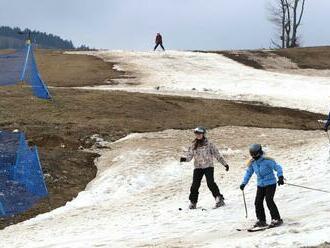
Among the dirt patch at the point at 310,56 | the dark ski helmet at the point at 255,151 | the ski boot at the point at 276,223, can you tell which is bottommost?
the ski boot at the point at 276,223

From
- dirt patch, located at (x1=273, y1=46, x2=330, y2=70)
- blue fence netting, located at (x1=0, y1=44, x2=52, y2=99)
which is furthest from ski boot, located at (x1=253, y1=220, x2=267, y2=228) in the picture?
dirt patch, located at (x1=273, y1=46, x2=330, y2=70)

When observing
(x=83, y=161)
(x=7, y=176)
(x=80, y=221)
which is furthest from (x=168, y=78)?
(x=80, y=221)

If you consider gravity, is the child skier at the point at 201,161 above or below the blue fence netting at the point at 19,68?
below

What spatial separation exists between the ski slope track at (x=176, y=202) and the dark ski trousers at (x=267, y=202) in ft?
1.47

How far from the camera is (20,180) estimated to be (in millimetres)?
16641

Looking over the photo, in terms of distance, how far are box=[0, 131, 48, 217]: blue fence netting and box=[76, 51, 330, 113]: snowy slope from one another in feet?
48.0

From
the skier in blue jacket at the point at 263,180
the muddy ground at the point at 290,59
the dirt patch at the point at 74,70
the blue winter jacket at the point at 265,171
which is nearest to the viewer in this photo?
the skier in blue jacket at the point at 263,180

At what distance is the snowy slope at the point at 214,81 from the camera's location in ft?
104

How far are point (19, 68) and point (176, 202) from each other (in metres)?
12.2

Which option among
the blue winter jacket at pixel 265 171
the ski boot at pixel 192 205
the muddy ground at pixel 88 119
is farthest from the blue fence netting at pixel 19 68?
the blue winter jacket at pixel 265 171

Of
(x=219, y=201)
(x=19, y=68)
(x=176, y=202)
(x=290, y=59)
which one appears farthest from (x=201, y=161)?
(x=290, y=59)

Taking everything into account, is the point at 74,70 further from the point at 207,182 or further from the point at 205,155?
the point at 207,182

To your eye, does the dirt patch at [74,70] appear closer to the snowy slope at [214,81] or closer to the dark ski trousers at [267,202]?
the snowy slope at [214,81]

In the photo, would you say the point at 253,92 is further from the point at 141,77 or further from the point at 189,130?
the point at 189,130
